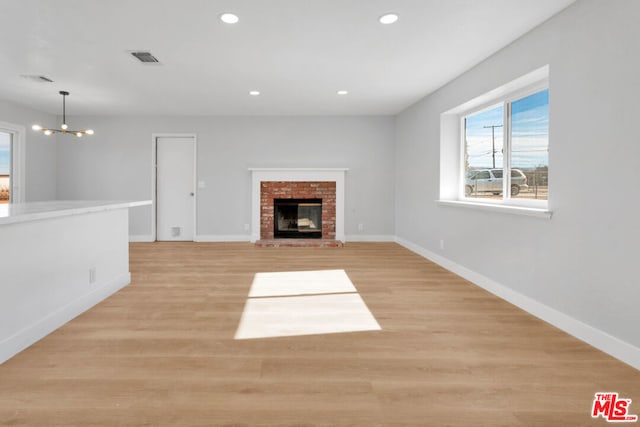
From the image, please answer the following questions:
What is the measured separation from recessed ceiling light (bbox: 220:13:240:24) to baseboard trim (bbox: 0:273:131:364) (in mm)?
2517

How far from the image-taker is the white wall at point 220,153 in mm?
6914

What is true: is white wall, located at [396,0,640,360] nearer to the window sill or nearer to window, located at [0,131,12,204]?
the window sill

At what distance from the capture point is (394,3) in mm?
2727

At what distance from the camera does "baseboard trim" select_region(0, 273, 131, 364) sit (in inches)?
84.5

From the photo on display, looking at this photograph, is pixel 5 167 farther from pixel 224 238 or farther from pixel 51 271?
pixel 51 271

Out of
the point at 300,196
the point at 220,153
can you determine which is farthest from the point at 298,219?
the point at 220,153

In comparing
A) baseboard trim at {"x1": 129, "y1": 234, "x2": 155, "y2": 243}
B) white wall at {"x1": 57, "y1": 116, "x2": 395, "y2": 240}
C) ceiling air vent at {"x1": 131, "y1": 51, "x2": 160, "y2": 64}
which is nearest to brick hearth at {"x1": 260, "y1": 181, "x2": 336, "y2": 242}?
white wall at {"x1": 57, "y1": 116, "x2": 395, "y2": 240}

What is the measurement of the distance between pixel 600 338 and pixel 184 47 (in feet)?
13.4

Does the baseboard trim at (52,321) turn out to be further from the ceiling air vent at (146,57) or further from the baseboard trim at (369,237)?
the baseboard trim at (369,237)

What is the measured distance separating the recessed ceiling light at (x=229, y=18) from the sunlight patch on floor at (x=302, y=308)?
7.78ft

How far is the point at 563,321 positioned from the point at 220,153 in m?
5.94

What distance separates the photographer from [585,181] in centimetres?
248

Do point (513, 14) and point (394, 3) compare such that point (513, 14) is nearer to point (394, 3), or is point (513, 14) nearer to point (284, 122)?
point (394, 3)

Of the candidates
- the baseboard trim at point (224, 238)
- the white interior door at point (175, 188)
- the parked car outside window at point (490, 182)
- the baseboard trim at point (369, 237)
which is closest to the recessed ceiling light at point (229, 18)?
the parked car outside window at point (490, 182)
